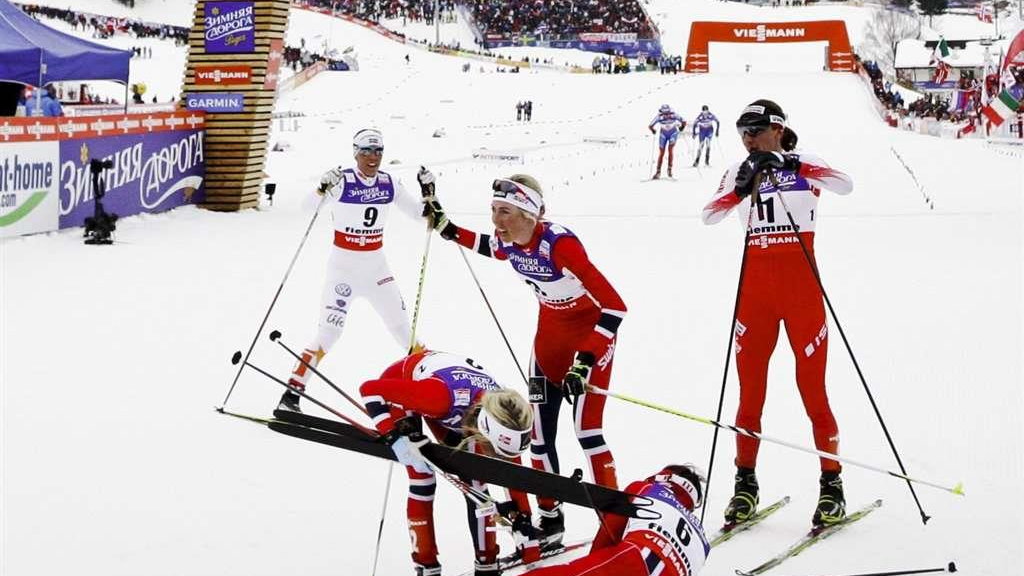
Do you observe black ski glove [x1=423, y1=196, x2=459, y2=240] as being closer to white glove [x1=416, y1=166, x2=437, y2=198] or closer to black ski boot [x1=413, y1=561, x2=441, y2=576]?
white glove [x1=416, y1=166, x2=437, y2=198]

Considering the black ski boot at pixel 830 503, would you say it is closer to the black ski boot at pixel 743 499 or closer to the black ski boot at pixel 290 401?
the black ski boot at pixel 743 499

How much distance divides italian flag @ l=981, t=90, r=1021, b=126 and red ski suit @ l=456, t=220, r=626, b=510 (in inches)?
951

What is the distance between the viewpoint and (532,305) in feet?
33.7

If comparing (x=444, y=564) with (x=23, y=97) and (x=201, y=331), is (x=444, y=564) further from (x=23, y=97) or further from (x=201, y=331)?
(x=23, y=97)

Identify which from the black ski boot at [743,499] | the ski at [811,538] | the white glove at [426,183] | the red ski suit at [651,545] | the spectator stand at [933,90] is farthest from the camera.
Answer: the spectator stand at [933,90]

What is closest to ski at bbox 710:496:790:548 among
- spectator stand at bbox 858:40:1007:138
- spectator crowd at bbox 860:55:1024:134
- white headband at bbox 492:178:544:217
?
white headband at bbox 492:178:544:217

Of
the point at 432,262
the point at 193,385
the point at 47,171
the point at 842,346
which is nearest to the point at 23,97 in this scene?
the point at 47,171

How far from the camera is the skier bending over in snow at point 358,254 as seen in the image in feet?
23.2

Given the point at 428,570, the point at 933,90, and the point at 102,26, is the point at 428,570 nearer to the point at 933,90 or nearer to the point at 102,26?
the point at 102,26

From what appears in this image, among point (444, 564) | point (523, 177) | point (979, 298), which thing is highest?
point (523, 177)

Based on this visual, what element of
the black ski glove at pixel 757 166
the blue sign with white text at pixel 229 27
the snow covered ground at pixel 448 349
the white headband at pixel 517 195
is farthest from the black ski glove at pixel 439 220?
the blue sign with white text at pixel 229 27

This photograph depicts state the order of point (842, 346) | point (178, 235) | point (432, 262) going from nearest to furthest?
point (842, 346), point (432, 262), point (178, 235)

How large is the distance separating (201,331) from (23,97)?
1141cm

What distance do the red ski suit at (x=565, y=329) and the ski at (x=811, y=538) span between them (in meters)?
0.75
